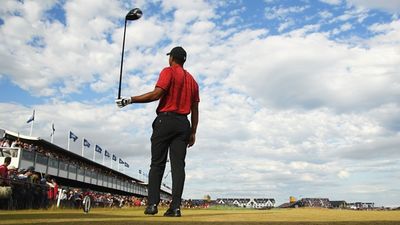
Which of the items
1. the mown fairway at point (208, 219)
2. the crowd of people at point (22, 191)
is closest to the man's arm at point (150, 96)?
the mown fairway at point (208, 219)

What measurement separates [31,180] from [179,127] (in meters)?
10.5

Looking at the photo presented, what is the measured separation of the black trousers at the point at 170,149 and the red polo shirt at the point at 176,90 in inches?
4.9

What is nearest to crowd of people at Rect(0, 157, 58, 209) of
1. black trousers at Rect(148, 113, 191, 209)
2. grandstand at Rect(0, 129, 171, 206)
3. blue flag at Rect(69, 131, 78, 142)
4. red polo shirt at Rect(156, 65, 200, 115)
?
black trousers at Rect(148, 113, 191, 209)

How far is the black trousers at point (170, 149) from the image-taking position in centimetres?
567

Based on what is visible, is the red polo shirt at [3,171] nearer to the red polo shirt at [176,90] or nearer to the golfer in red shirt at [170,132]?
the golfer in red shirt at [170,132]

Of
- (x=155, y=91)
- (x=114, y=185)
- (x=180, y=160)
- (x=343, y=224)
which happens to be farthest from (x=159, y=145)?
(x=114, y=185)

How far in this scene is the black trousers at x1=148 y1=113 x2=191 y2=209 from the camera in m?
5.67

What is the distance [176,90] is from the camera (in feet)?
19.3

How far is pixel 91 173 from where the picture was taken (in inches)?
2264

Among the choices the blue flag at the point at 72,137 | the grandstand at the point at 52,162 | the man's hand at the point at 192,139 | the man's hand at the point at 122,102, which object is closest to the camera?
the man's hand at the point at 122,102

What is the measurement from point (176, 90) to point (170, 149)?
2.81ft

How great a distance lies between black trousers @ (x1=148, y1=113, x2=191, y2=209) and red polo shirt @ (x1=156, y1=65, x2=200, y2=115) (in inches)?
4.9

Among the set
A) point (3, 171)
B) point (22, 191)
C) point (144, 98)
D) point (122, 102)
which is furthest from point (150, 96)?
point (22, 191)

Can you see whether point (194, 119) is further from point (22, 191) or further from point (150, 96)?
point (22, 191)
